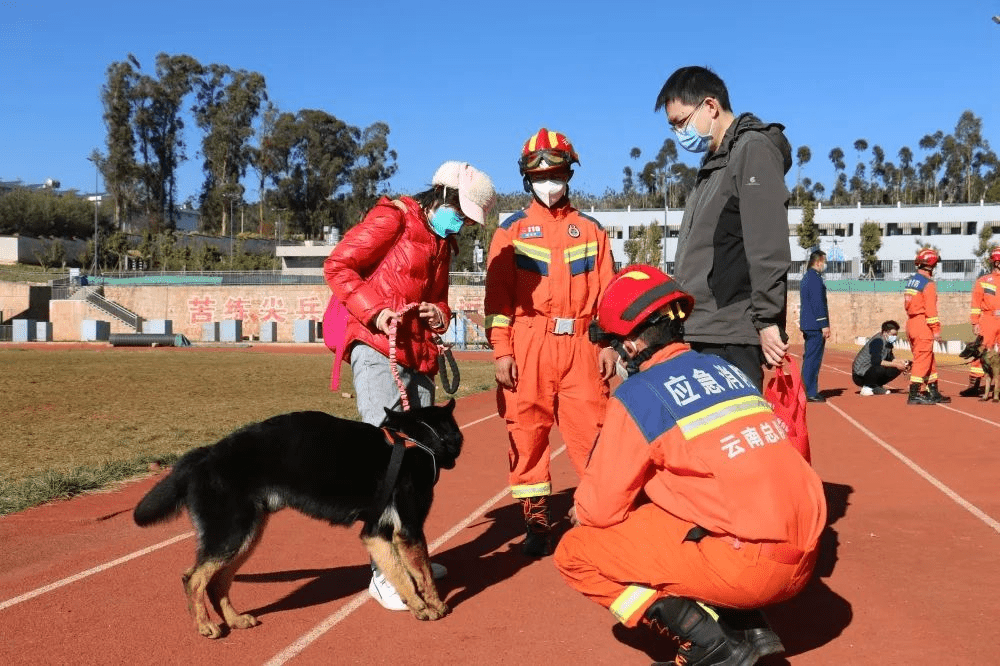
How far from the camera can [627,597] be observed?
351 centimetres

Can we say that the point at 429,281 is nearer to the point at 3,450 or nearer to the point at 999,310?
the point at 3,450

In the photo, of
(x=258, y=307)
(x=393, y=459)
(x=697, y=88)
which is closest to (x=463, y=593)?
(x=393, y=459)

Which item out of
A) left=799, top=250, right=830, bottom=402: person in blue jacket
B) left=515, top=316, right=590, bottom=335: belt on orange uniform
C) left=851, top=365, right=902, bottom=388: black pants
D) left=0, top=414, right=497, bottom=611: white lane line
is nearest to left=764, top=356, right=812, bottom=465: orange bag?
left=515, top=316, right=590, bottom=335: belt on orange uniform

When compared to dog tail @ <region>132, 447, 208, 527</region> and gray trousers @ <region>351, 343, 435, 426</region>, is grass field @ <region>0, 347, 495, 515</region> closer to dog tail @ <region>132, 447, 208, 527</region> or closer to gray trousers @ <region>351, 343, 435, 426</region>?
dog tail @ <region>132, 447, 208, 527</region>

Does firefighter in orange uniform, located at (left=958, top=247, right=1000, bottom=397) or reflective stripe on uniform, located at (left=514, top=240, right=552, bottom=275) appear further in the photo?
firefighter in orange uniform, located at (left=958, top=247, right=1000, bottom=397)

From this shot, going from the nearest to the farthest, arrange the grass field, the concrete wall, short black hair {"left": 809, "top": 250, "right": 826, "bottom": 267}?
the grass field → short black hair {"left": 809, "top": 250, "right": 826, "bottom": 267} → the concrete wall

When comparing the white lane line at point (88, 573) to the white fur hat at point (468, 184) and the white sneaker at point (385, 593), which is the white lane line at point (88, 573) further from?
the white fur hat at point (468, 184)

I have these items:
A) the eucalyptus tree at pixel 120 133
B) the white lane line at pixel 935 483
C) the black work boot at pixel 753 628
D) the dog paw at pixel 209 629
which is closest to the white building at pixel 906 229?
the eucalyptus tree at pixel 120 133

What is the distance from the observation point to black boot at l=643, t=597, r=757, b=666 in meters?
3.36

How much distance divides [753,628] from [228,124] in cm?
8396

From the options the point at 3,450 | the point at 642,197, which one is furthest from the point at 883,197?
the point at 3,450

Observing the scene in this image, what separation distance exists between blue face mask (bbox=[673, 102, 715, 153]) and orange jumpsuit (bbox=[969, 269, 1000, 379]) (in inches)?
437

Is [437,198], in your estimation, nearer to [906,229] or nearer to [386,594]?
[386,594]

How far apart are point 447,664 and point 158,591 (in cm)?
194
